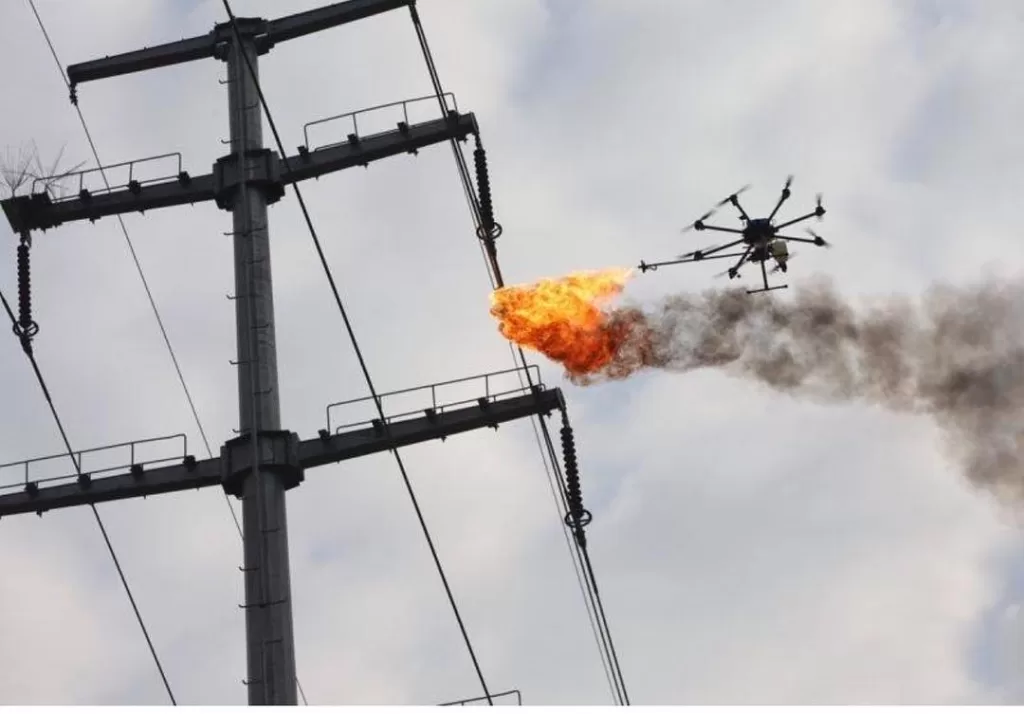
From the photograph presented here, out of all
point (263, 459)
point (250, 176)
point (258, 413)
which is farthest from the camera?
point (250, 176)

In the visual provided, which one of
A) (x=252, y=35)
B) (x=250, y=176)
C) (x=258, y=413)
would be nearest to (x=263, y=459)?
(x=258, y=413)

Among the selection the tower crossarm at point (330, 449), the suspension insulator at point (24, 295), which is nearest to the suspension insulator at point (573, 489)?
the tower crossarm at point (330, 449)

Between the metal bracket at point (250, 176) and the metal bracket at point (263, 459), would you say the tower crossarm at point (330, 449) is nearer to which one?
the metal bracket at point (263, 459)

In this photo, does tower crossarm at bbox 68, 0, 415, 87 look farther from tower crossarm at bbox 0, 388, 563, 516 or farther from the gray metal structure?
tower crossarm at bbox 0, 388, 563, 516

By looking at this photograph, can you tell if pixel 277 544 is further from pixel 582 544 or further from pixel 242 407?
pixel 582 544

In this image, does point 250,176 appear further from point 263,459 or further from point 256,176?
point 263,459

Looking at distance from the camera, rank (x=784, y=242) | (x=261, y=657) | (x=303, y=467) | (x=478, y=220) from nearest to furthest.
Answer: (x=261, y=657), (x=303, y=467), (x=478, y=220), (x=784, y=242)

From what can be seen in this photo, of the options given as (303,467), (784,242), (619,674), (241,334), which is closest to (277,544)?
(303,467)
